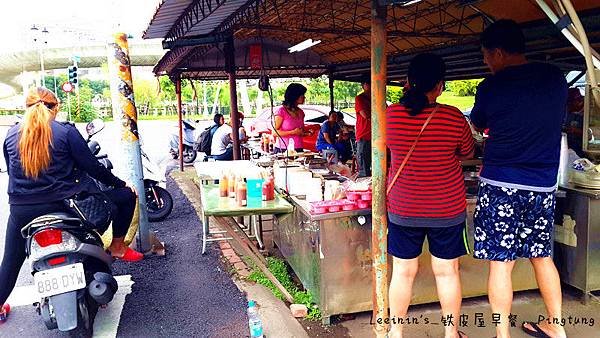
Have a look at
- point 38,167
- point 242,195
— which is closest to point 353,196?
point 242,195

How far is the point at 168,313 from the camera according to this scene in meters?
3.74

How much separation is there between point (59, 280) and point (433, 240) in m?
2.31

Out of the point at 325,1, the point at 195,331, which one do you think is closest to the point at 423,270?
the point at 195,331

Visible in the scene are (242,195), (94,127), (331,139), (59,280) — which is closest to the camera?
(59,280)

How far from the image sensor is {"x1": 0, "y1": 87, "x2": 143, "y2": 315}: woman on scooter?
10.6 ft

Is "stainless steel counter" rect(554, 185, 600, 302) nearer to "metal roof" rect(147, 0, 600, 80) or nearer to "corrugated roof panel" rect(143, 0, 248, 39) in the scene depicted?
"metal roof" rect(147, 0, 600, 80)

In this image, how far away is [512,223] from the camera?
2.79 m

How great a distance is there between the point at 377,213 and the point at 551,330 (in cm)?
148

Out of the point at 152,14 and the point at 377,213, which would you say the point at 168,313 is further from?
the point at 152,14

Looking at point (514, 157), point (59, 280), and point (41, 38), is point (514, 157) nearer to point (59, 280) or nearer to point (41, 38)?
point (59, 280)

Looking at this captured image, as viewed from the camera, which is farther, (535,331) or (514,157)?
(535,331)

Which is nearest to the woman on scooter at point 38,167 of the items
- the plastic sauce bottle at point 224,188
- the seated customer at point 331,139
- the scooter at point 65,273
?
the scooter at point 65,273

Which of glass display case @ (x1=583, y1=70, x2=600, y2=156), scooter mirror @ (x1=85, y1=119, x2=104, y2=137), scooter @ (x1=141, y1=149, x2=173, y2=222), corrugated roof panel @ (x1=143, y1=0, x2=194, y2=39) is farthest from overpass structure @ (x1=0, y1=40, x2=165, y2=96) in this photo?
glass display case @ (x1=583, y1=70, x2=600, y2=156)

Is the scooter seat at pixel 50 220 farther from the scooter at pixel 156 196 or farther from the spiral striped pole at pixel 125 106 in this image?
the scooter at pixel 156 196
